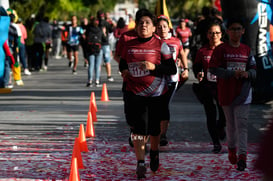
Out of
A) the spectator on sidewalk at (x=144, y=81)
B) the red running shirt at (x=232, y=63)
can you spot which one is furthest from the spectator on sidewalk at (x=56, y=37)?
the spectator on sidewalk at (x=144, y=81)

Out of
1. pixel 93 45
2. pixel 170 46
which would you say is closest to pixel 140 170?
pixel 170 46

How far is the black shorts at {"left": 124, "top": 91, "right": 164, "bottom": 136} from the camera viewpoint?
6.80 meters

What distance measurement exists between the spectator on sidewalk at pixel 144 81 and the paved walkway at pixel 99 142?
44 cm

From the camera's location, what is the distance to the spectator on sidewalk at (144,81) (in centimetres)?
673

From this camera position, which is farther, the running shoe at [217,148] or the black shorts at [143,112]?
the running shoe at [217,148]

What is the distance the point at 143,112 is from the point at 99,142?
2.53 m

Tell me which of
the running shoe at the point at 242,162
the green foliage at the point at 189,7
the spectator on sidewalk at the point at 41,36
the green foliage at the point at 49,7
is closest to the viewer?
the running shoe at the point at 242,162

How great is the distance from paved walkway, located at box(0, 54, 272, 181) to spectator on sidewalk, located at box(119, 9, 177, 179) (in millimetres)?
444

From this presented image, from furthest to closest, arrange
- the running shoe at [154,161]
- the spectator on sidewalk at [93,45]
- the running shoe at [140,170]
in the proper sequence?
the spectator on sidewalk at [93,45] < the running shoe at [154,161] < the running shoe at [140,170]

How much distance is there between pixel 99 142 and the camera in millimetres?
9234

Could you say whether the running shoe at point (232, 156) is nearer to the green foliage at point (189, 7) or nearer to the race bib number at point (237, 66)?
the race bib number at point (237, 66)

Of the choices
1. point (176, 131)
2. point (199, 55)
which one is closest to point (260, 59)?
point (176, 131)

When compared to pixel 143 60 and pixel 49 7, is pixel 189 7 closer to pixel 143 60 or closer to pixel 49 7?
pixel 49 7

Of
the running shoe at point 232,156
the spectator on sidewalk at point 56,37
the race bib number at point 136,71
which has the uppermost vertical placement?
the race bib number at point 136,71
